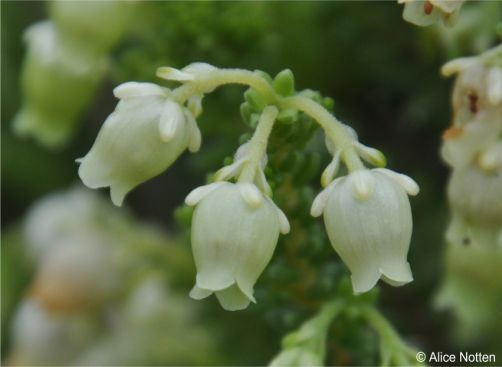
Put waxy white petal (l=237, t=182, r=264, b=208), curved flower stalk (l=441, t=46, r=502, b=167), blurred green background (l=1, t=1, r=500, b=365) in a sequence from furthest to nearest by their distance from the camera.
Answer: blurred green background (l=1, t=1, r=500, b=365) → curved flower stalk (l=441, t=46, r=502, b=167) → waxy white petal (l=237, t=182, r=264, b=208)

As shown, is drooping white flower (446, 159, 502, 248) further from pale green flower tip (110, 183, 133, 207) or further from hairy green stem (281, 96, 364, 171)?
pale green flower tip (110, 183, 133, 207)

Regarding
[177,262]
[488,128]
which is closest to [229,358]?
[177,262]

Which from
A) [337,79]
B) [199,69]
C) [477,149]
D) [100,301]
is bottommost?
[100,301]

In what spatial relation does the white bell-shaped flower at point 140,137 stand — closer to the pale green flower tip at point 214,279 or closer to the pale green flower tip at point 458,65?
the pale green flower tip at point 214,279

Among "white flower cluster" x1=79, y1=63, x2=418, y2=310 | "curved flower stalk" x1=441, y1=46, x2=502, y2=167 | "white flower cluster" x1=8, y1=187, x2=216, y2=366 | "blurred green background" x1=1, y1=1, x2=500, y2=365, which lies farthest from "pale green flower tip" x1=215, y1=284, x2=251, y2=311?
"white flower cluster" x1=8, y1=187, x2=216, y2=366

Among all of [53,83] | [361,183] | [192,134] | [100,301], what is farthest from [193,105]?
[100,301]

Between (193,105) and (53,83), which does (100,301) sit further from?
(193,105)

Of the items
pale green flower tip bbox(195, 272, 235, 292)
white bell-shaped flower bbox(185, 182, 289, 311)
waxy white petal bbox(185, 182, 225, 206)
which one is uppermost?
waxy white petal bbox(185, 182, 225, 206)
